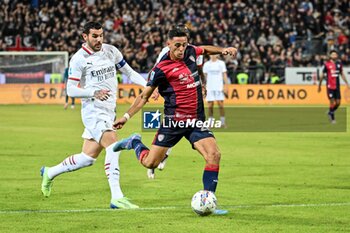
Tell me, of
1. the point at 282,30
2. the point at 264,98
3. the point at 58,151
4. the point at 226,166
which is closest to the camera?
the point at 226,166

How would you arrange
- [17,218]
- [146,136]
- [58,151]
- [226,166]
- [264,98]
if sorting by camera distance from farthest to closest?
[264,98] → [146,136] → [58,151] → [226,166] → [17,218]

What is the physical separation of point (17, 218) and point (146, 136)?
1378cm

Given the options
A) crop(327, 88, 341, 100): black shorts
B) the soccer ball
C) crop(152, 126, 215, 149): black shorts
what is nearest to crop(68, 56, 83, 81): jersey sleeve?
crop(152, 126, 215, 149): black shorts

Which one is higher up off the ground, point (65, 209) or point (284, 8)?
point (65, 209)

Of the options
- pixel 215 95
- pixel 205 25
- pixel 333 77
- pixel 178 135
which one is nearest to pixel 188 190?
pixel 178 135

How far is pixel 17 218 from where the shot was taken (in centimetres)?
977

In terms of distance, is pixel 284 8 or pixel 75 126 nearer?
pixel 75 126

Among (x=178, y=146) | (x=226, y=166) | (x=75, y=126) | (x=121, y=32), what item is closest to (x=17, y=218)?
(x=226, y=166)

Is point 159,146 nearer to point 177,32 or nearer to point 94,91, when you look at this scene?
point 94,91

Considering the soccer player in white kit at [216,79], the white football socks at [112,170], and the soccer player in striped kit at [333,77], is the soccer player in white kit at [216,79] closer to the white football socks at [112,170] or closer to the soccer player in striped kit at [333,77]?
the soccer player in striped kit at [333,77]

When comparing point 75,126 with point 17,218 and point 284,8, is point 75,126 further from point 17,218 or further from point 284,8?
point 284,8

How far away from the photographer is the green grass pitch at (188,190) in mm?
9367

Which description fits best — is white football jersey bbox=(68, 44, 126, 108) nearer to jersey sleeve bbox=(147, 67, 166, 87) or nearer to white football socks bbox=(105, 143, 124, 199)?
white football socks bbox=(105, 143, 124, 199)

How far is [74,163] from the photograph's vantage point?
1129 centimetres
